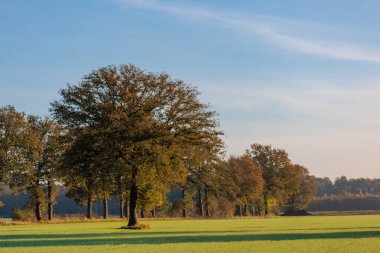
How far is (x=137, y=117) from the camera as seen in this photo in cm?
5638

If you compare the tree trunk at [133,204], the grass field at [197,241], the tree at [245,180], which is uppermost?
the tree at [245,180]

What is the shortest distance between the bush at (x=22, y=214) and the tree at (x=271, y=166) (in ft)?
210

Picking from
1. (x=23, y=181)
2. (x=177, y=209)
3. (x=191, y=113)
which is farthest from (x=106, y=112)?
(x=177, y=209)

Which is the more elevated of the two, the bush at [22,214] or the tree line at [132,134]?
the tree line at [132,134]

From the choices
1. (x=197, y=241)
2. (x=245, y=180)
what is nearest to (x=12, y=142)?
(x=245, y=180)

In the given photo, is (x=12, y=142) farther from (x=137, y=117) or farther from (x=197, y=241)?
(x=197, y=241)

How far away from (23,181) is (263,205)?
8075cm

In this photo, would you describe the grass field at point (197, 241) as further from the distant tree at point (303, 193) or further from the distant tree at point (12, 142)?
the distant tree at point (303, 193)

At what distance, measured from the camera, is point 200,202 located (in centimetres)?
12200

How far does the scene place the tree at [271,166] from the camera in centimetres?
14512

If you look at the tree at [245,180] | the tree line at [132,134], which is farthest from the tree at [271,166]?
the tree line at [132,134]

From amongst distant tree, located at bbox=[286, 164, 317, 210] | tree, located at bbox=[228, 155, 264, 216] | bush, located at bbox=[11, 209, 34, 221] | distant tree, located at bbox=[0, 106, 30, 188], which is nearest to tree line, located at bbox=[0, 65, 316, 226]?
distant tree, located at bbox=[0, 106, 30, 188]

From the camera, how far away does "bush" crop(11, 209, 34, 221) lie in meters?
96.7

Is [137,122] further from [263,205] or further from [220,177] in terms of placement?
[263,205]
